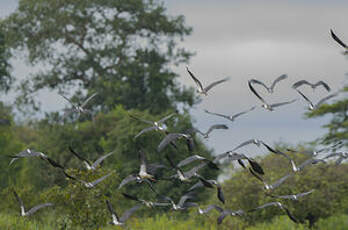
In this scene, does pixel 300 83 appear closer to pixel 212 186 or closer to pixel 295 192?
pixel 212 186

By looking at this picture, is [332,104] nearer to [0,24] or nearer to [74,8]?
[74,8]

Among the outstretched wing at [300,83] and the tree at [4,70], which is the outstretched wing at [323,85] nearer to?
the outstretched wing at [300,83]

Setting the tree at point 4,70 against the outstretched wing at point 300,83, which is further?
the tree at point 4,70

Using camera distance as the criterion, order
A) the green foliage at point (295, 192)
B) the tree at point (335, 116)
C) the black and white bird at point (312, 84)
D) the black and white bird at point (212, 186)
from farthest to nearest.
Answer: the tree at point (335, 116) < the green foliage at point (295, 192) < the black and white bird at point (312, 84) < the black and white bird at point (212, 186)

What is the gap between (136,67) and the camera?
37.5 metres

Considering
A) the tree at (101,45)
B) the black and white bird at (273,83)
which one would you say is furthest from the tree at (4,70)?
the black and white bird at (273,83)

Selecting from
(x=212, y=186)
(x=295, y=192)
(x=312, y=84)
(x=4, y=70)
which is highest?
(x=4, y=70)

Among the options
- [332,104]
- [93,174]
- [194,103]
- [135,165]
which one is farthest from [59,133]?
[93,174]

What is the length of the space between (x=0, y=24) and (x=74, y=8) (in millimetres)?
5352

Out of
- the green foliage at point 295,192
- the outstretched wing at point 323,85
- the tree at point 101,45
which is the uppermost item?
the tree at point 101,45

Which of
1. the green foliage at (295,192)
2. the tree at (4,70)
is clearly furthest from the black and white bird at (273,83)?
the tree at (4,70)

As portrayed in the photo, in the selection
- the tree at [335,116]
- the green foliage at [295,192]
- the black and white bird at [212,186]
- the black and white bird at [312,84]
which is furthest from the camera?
the tree at [335,116]

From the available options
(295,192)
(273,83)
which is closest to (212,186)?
(273,83)

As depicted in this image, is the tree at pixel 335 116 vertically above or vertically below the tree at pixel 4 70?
below
